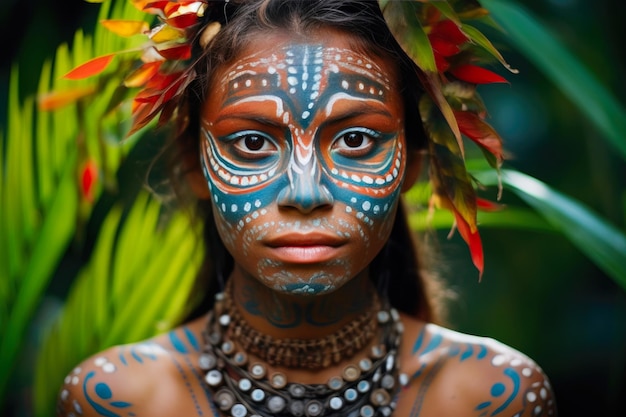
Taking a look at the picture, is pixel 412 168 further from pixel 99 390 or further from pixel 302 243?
pixel 99 390

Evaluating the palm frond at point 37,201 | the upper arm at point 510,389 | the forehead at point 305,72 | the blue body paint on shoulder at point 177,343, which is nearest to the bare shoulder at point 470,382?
the upper arm at point 510,389

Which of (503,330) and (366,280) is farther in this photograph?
(503,330)

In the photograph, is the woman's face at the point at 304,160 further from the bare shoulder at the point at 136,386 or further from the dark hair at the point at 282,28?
the bare shoulder at the point at 136,386

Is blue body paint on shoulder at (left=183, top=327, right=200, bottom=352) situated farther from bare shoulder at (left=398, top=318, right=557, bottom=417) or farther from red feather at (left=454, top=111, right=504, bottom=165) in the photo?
red feather at (left=454, top=111, right=504, bottom=165)

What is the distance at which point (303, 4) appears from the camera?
1.81m

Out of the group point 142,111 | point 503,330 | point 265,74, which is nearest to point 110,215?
point 142,111

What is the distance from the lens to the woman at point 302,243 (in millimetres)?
1738

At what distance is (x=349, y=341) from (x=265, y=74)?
0.51 m

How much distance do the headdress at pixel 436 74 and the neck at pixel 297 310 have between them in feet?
0.81

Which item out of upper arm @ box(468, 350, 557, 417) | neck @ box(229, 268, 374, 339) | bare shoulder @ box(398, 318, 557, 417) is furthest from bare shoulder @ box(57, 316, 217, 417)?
upper arm @ box(468, 350, 557, 417)

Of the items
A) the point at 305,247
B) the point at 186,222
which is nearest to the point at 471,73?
the point at 305,247

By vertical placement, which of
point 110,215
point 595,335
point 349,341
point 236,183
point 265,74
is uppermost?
point 265,74

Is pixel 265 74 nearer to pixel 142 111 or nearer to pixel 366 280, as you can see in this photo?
pixel 142 111

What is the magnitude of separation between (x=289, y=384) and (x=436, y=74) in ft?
2.01
